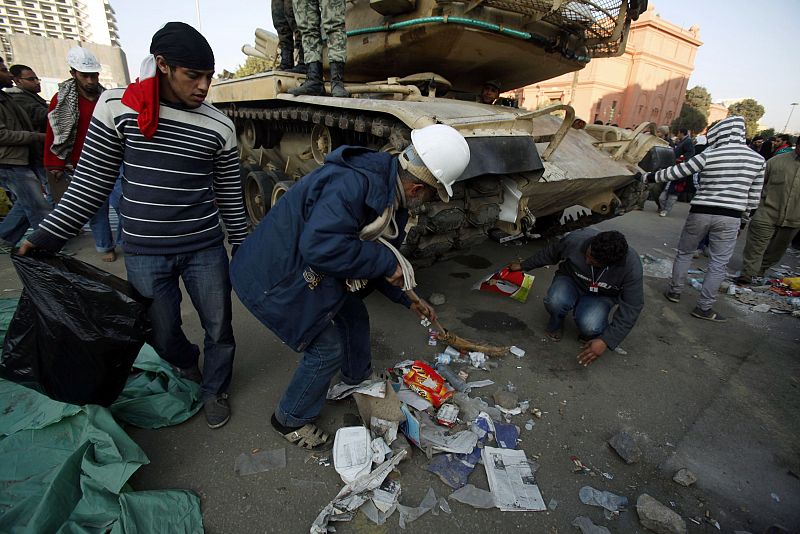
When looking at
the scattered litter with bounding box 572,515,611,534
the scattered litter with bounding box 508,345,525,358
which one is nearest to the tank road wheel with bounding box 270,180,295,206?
the scattered litter with bounding box 508,345,525,358

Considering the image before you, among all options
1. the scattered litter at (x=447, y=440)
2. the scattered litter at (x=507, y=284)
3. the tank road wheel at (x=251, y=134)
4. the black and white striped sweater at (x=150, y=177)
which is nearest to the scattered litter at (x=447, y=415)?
the scattered litter at (x=447, y=440)

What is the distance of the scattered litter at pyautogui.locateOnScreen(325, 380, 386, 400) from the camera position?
2.21 m

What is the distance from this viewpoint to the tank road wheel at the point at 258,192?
493cm

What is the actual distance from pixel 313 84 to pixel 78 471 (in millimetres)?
3388

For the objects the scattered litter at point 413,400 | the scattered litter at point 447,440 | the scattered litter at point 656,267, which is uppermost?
the scattered litter at point 413,400

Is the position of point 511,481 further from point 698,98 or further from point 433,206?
point 698,98

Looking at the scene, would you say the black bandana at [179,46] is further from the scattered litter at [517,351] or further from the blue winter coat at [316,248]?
the scattered litter at [517,351]

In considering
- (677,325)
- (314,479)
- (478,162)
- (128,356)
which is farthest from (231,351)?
(677,325)

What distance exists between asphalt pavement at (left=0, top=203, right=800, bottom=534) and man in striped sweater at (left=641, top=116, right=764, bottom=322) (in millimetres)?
528

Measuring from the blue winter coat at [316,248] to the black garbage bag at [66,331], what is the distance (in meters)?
0.51

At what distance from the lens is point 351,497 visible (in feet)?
6.07

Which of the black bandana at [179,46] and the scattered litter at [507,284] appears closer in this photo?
the black bandana at [179,46]

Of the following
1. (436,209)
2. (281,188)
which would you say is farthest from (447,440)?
(281,188)

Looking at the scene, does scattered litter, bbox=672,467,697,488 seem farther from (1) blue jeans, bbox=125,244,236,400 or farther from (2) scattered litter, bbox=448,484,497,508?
(1) blue jeans, bbox=125,244,236,400
